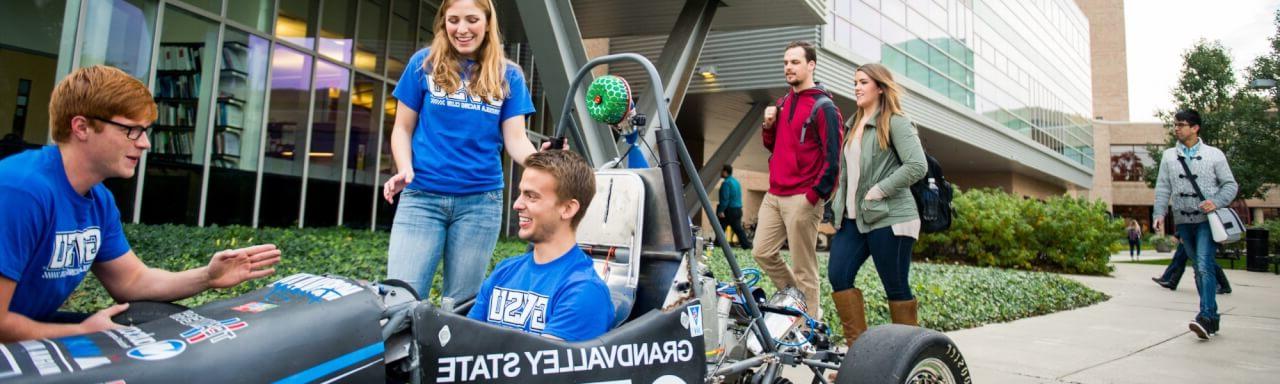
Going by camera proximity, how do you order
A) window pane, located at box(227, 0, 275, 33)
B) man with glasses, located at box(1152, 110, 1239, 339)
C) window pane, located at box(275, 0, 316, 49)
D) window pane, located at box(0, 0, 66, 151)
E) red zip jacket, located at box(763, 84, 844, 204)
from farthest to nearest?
1. window pane, located at box(275, 0, 316, 49)
2. window pane, located at box(227, 0, 275, 33)
3. window pane, located at box(0, 0, 66, 151)
4. man with glasses, located at box(1152, 110, 1239, 339)
5. red zip jacket, located at box(763, 84, 844, 204)

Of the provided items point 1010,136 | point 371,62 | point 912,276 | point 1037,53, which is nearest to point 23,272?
point 912,276

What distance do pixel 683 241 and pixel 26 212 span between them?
5.50ft

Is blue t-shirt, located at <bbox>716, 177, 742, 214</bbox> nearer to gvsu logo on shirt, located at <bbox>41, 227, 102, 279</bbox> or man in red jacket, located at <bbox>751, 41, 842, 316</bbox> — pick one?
man in red jacket, located at <bbox>751, 41, 842, 316</bbox>

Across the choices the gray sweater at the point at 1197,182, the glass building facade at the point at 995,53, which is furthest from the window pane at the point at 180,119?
the glass building facade at the point at 995,53

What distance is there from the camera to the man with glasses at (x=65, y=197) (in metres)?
1.50

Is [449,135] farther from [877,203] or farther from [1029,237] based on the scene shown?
[1029,237]

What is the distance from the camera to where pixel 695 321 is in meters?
2.27

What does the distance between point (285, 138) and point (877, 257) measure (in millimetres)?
9070

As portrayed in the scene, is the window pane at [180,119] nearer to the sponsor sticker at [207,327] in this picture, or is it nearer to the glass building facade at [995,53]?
the sponsor sticker at [207,327]

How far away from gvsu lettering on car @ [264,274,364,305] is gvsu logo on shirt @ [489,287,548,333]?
22.8 inches

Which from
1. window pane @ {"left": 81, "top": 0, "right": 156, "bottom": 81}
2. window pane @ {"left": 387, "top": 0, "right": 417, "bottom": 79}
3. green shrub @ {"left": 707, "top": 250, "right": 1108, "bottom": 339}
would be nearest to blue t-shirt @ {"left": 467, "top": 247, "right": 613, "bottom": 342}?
green shrub @ {"left": 707, "top": 250, "right": 1108, "bottom": 339}

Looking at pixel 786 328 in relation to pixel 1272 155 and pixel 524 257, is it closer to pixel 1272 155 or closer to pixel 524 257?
pixel 524 257

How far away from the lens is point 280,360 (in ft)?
4.41

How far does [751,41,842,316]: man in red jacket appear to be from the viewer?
4.01 meters
